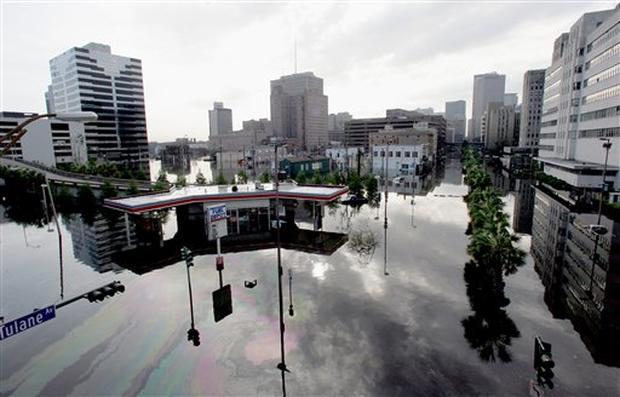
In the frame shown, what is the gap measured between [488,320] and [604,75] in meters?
62.2

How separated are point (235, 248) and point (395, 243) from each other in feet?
54.1

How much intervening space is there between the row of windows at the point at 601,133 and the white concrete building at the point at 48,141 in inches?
5500

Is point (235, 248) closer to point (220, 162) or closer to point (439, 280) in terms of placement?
point (439, 280)

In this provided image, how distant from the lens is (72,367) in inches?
655

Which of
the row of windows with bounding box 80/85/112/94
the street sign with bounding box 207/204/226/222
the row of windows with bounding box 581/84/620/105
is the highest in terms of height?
the row of windows with bounding box 80/85/112/94

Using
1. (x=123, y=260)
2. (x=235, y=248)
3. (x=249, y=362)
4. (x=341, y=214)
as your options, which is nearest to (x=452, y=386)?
(x=249, y=362)

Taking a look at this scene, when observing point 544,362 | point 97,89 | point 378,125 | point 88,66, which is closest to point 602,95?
point 544,362

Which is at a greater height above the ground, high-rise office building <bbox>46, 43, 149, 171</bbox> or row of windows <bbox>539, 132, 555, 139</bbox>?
high-rise office building <bbox>46, 43, 149, 171</bbox>

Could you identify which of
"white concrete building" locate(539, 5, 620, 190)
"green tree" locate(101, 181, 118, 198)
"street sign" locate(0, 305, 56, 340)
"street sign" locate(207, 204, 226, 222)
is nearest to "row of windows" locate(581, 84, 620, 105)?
"white concrete building" locate(539, 5, 620, 190)

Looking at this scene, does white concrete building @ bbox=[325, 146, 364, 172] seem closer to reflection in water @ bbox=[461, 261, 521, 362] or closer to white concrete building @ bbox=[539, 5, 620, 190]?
white concrete building @ bbox=[539, 5, 620, 190]

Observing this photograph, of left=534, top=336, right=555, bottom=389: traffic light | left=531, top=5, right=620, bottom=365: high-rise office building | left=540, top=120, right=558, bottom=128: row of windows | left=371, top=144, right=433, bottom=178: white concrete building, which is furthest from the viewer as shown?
left=371, top=144, right=433, bottom=178: white concrete building

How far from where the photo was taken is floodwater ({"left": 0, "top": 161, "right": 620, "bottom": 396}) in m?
15.2

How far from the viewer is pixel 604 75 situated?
5841cm

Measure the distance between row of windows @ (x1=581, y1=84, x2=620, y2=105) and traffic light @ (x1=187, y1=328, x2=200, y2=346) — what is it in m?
68.3
